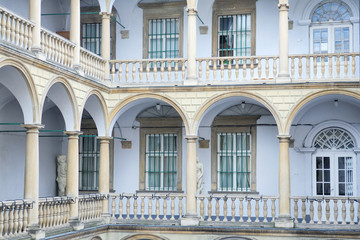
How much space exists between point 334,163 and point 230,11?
5876 mm

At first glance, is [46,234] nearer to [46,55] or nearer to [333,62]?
[46,55]

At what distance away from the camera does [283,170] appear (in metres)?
17.4

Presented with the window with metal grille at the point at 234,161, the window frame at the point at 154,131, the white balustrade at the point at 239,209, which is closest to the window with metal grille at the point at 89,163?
the window frame at the point at 154,131

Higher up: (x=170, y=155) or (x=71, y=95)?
(x=71, y=95)

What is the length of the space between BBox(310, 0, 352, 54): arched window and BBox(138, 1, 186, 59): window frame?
13.8 feet

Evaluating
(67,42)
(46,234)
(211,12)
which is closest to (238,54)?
(211,12)

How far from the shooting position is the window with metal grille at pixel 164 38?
20516 millimetres

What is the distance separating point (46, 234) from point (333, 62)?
1027 cm

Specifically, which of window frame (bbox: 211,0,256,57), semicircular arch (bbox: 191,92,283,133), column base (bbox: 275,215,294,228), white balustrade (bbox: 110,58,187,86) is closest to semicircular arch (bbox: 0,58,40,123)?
white balustrade (bbox: 110,58,187,86)

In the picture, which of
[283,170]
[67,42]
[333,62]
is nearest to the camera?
[67,42]

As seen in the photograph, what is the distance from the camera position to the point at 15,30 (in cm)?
1349

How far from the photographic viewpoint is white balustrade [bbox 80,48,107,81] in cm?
1719

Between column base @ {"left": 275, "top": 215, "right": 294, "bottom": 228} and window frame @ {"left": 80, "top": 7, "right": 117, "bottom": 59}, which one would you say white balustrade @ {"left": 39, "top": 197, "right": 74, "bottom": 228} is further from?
window frame @ {"left": 80, "top": 7, "right": 117, "bottom": 59}

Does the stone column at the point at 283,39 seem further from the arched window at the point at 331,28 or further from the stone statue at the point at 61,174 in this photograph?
the stone statue at the point at 61,174
